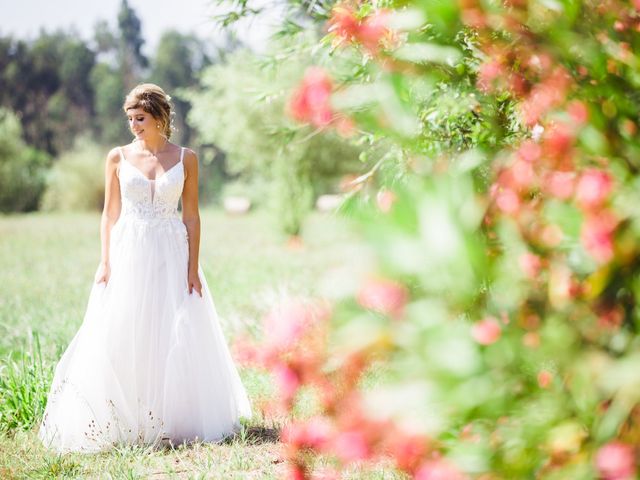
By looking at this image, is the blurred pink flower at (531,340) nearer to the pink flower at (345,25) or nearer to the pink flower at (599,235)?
the pink flower at (599,235)

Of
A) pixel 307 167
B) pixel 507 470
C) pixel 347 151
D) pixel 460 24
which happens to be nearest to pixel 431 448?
pixel 507 470

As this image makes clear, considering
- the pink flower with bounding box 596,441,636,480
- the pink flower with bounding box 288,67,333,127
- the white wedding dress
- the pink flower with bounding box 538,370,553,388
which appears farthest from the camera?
the white wedding dress

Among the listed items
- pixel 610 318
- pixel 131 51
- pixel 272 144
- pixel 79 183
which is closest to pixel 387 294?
pixel 610 318

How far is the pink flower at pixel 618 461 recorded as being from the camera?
153 cm

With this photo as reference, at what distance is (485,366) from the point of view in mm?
1633

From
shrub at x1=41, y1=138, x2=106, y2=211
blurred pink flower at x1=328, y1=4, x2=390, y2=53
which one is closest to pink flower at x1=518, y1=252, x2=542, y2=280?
blurred pink flower at x1=328, y1=4, x2=390, y2=53

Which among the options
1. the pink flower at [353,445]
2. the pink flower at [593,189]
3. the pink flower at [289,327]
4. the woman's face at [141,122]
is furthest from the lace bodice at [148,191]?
the pink flower at [593,189]

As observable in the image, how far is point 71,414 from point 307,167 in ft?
44.7

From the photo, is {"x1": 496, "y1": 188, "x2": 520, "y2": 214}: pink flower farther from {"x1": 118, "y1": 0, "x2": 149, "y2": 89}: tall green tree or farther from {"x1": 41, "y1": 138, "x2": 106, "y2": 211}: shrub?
{"x1": 118, "y1": 0, "x2": 149, "y2": 89}: tall green tree

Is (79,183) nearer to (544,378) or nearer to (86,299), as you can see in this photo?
(86,299)

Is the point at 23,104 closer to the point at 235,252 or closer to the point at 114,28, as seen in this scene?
the point at 114,28

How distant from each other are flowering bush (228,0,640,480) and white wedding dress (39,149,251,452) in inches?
91.5

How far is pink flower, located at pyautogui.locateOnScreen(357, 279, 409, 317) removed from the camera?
1.77 meters

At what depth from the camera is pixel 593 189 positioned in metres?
1.67
